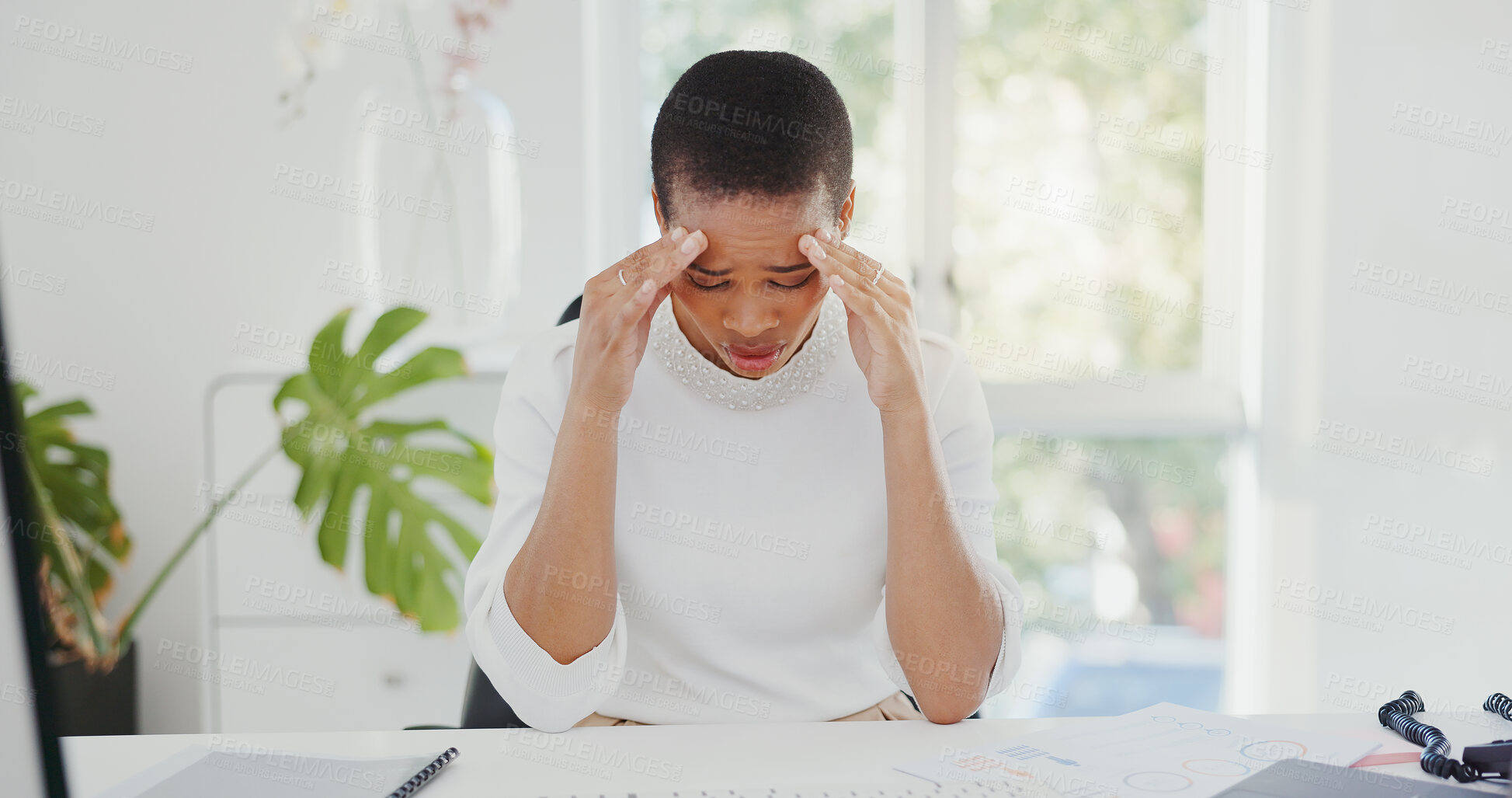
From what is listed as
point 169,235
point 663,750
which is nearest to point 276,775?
point 663,750

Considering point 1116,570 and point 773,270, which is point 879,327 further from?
point 1116,570

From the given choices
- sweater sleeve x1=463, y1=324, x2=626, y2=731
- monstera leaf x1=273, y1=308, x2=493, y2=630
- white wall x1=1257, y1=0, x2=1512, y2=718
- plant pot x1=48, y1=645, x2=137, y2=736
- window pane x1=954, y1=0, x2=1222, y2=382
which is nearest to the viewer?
sweater sleeve x1=463, y1=324, x2=626, y2=731

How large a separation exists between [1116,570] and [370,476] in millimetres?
1903

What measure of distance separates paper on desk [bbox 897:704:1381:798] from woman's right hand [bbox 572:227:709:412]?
513mm

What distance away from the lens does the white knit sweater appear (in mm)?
1241

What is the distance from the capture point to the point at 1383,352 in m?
2.14

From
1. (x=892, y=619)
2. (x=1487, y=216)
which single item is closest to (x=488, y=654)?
(x=892, y=619)

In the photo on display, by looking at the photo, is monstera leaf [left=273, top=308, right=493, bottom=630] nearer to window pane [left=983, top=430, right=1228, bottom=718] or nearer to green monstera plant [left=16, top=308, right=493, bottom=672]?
green monstera plant [left=16, top=308, right=493, bottom=672]

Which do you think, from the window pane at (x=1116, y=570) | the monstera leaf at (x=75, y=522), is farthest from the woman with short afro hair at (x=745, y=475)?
the window pane at (x=1116, y=570)

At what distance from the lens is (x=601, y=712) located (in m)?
1.23

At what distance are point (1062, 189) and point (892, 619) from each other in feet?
6.13

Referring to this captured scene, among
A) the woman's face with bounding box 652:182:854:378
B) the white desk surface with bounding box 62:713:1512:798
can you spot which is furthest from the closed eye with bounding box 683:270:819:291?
the white desk surface with bounding box 62:713:1512:798

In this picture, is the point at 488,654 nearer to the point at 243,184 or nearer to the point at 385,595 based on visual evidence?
the point at 385,595

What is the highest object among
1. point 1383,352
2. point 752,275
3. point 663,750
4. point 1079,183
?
point 1079,183
